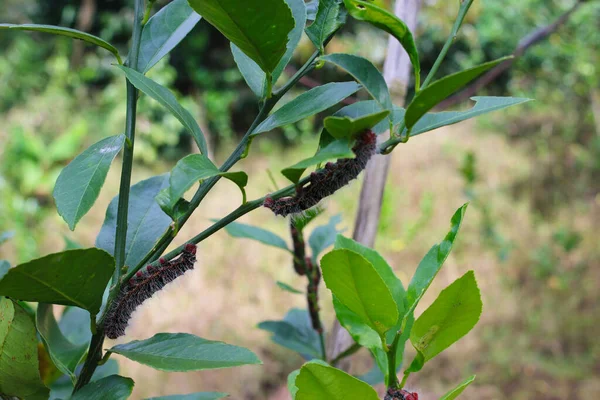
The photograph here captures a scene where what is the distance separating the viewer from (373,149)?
0.78 feet

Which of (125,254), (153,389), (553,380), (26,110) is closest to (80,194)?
(125,254)

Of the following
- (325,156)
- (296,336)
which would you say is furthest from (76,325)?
(325,156)

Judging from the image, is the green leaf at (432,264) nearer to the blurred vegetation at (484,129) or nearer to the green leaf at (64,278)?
the green leaf at (64,278)

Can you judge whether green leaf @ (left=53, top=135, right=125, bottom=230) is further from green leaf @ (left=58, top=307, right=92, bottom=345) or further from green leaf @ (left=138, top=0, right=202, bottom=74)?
green leaf @ (left=58, top=307, right=92, bottom=345)

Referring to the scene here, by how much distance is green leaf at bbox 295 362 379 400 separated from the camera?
0.78ft

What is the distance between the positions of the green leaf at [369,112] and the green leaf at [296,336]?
10.1 inches

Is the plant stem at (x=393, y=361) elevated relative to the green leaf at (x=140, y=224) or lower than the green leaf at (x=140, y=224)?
lower

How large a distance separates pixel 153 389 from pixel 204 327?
19.5 inches

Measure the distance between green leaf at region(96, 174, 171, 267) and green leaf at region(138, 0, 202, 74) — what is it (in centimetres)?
8

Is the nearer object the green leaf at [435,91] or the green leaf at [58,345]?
the green leaf at [435,91]

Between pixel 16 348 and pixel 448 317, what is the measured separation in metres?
0.21

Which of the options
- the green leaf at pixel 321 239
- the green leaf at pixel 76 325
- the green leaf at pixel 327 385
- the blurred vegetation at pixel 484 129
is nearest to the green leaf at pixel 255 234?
the green leaf at pixel 321 239

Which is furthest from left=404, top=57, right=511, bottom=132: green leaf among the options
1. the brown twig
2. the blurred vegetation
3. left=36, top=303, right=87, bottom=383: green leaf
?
the blurred vegetation

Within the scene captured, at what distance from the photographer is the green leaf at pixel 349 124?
21 cm
